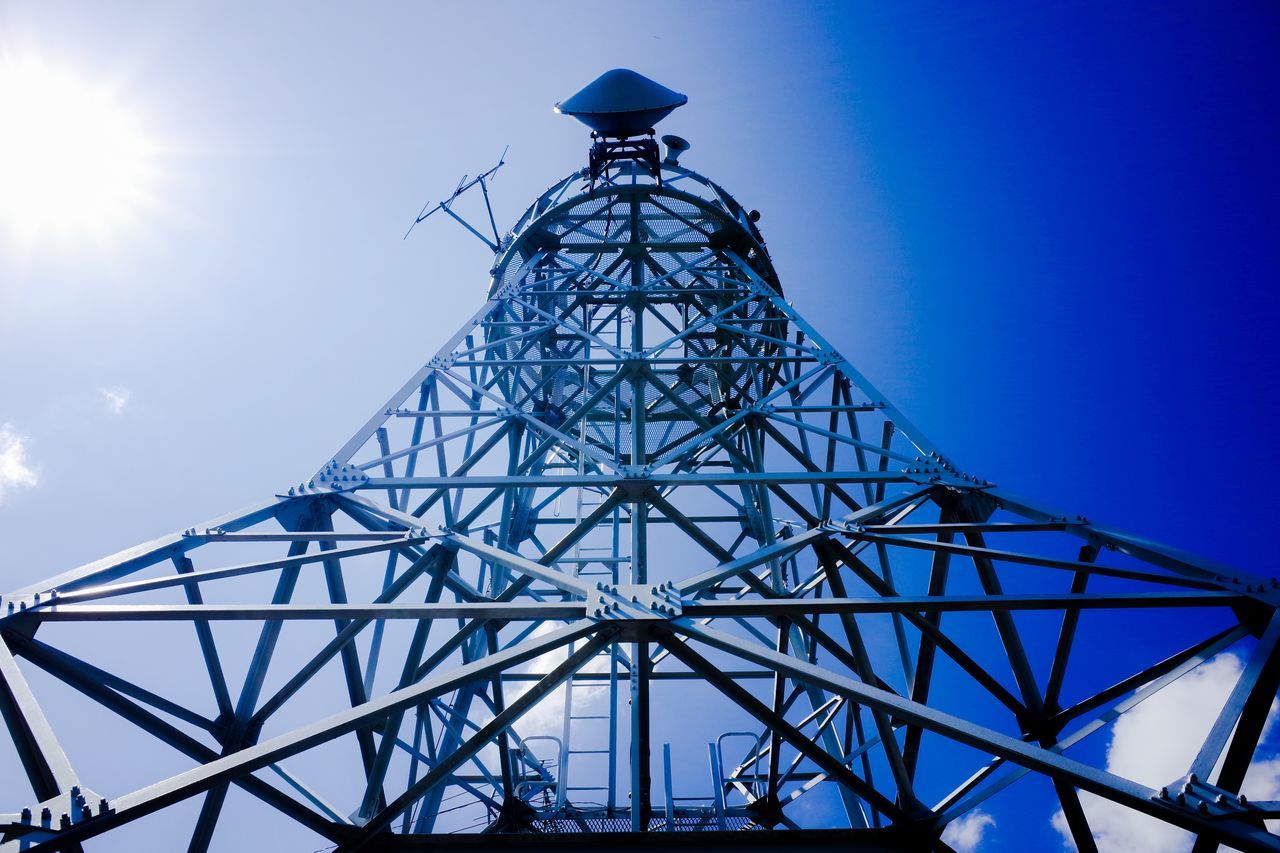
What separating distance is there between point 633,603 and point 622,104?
9.97m

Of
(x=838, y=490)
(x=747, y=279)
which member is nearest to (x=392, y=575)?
(x=838, y=490)

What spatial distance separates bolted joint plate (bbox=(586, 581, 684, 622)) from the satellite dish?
9588 millimetres

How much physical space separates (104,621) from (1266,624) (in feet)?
25.4

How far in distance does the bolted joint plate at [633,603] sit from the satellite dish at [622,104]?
31.5ft

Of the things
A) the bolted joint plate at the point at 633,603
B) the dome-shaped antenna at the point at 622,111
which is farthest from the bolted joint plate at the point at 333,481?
the dome-shaped antenna at the point at 622,111

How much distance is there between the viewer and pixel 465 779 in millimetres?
10430

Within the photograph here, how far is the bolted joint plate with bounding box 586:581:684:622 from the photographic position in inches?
198

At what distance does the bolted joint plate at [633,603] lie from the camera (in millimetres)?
5020

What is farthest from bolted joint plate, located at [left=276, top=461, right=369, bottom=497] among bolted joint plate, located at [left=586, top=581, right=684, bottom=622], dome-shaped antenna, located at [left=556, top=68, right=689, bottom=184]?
dome-shaped antenna, located at [left=556, top=68, right=689, bottom=184]

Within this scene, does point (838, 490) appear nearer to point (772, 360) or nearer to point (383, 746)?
point (772, 360)

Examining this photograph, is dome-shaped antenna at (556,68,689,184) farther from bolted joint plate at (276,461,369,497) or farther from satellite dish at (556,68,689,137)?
bolted joint plate at (276,461,369,497)

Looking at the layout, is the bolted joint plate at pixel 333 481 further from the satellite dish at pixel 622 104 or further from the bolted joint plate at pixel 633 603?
the satellite dish at pixel 622 104

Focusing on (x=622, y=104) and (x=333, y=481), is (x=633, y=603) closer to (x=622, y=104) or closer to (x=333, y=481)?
(x=333, y=481)

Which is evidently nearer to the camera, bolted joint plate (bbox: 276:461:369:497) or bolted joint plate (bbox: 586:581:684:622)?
bolted joint plate (bbox: 586:581:684:622)
